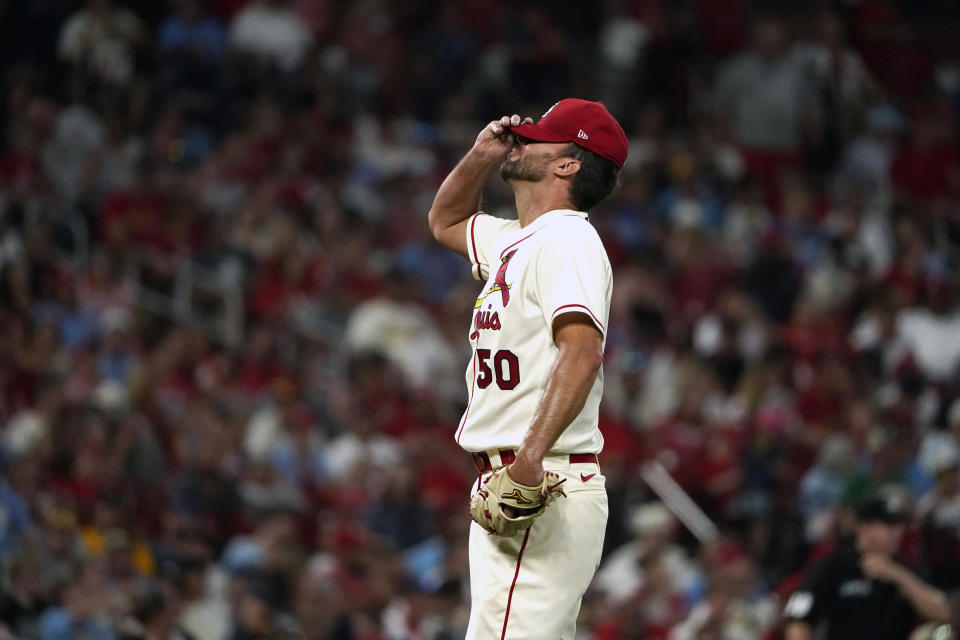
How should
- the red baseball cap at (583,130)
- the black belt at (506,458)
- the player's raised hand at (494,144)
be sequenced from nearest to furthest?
the black belt at (506,458)
the red baseball cap at (583,130)
the player's raised hand at (494,144)

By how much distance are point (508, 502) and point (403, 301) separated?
811cm

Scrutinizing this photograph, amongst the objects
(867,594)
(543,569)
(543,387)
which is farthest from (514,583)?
(867,594)

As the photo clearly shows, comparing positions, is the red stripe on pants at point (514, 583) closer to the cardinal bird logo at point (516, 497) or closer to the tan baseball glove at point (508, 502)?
the tan baseball glove at point (508, 502)

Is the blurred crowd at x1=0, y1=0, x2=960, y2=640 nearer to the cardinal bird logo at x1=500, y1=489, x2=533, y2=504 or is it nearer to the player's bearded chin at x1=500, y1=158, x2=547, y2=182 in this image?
the player's bearded chin at x1=500, y1=158, x2=547, y2=182

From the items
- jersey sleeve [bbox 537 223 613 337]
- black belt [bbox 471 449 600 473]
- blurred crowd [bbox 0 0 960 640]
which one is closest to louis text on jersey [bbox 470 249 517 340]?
jersey sleeve [bbox 537 223 613 337]

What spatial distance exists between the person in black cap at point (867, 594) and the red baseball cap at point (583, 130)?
111 inches

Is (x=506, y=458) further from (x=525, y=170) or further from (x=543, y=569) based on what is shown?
(x=525, y=170)

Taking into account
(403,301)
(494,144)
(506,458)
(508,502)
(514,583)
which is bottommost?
(514,583)

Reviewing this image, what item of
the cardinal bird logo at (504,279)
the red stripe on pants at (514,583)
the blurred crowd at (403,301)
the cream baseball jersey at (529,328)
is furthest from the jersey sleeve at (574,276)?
the blurred crowd at (403,301)

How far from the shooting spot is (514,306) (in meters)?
4.04

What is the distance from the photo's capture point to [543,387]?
3990 mm

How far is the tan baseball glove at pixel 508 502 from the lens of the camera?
3744 mm

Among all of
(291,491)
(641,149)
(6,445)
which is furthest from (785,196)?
(6,445)

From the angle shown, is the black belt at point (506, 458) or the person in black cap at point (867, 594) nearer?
the black belt at point (506, 458)
